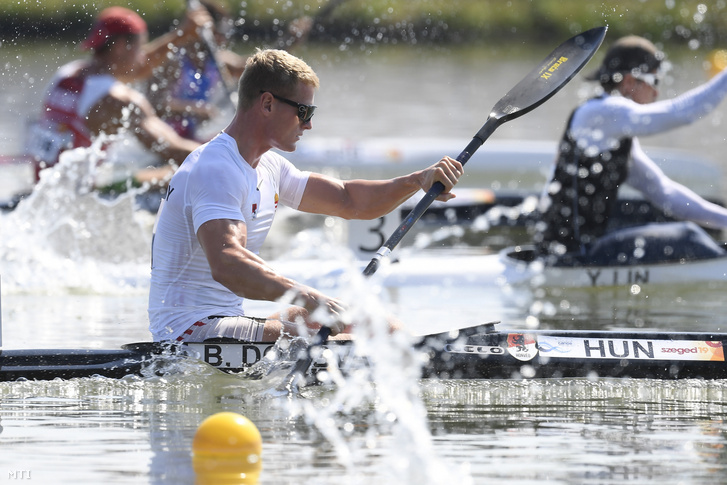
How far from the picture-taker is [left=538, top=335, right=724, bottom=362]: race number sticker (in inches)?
178

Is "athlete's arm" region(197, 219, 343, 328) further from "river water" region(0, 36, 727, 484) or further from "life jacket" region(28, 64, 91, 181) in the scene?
"life jacket" region(28, 64, 91, 181)

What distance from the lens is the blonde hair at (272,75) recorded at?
4.12 metres

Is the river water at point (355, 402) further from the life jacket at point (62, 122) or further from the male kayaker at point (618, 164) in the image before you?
the life jacket at point (62, 122)

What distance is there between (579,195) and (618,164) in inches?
11.9

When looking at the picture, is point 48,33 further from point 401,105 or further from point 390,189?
point 390,189

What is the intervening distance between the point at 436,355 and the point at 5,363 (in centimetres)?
168

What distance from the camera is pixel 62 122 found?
828 centimetres

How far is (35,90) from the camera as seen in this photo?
2069 cm

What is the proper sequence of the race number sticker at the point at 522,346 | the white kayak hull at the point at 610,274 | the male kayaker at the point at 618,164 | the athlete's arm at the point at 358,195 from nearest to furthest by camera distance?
the race number sticker at the point at 522,346 < the athlete's arm at the point at 358,195 < the male kayaker at the point at 618,164 < the white kayak hull at the point at 610,274

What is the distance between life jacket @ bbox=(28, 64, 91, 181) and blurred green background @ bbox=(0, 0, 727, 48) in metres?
15.5

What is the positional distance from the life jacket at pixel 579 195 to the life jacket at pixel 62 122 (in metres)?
3.47

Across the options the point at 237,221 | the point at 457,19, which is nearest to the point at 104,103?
the point at 237,221

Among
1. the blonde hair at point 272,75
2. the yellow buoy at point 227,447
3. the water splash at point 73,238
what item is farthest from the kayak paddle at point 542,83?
the water splash at point 73,238

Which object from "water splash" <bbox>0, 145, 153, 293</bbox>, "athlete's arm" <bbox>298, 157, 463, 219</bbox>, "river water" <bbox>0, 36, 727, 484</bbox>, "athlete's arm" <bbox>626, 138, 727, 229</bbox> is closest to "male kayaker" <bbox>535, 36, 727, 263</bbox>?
"athlete's arm" <bbox>626, 138, 727, 229</bbox>
